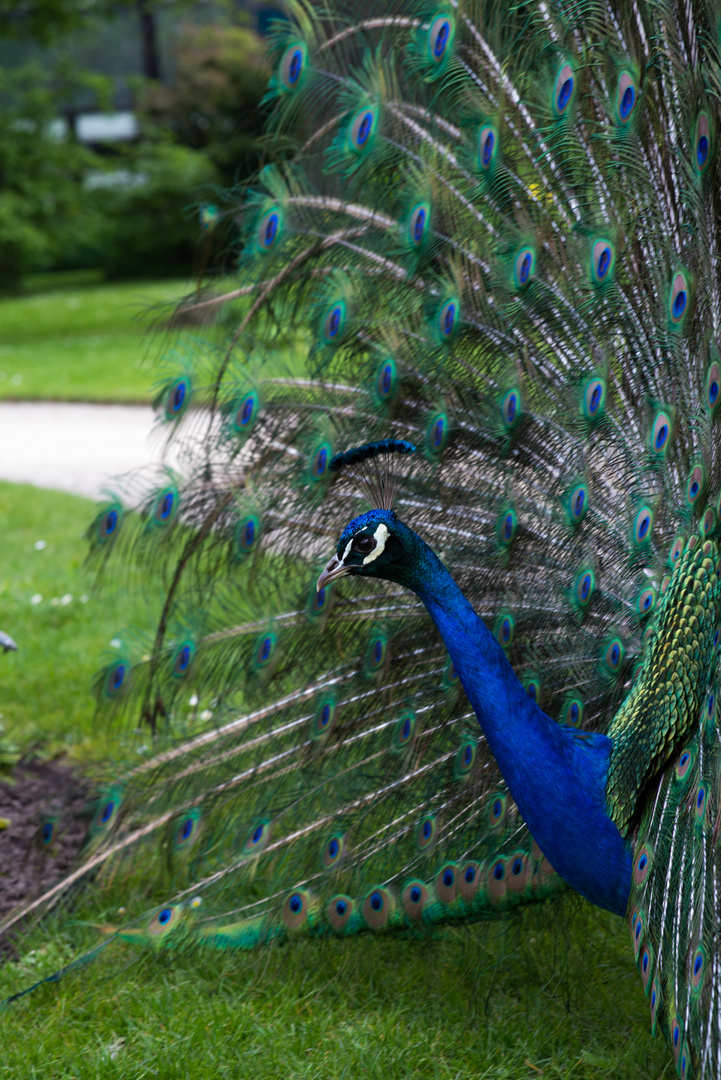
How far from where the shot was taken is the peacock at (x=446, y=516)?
183 cm

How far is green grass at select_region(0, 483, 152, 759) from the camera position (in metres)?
3.59

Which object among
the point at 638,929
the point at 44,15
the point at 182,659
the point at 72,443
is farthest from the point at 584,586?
the point at 44,15

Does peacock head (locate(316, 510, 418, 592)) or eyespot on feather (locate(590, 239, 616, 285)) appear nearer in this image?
peacock head (locate(316, 510, 418, 592))

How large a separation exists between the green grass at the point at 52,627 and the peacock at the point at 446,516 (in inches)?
22.0

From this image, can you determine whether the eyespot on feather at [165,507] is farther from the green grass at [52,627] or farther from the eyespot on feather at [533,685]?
the eyespot on feather at [533,685]

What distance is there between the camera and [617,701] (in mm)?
2188

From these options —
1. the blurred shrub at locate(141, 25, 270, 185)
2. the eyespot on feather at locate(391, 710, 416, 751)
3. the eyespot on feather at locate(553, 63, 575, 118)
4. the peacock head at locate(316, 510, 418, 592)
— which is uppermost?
the blurred shrub at locate(141, 25, 270, 185)

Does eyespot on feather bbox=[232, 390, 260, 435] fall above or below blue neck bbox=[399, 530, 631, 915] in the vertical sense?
above

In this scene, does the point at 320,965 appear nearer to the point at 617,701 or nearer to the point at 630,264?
the point at 617,701

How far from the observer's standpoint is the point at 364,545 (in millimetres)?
1890

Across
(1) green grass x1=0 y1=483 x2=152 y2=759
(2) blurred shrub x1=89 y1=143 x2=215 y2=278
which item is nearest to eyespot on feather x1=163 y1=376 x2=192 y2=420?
(1) green grass x1=0 y1=483 x2=152 y2=759

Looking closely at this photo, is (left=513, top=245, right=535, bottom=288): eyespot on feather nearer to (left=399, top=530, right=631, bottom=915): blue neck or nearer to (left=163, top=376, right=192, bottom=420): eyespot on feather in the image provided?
(left=399, top=530, right=631, bottom=915): blue neck

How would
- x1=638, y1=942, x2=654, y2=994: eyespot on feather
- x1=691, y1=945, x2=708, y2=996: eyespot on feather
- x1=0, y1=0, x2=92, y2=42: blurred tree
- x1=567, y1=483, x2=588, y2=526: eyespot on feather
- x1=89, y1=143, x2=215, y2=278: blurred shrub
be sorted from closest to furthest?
1. x1=691, y1=945, x2=708, y2=996: eyespot on feather
2. x1=638, y1=942, x2=654, y2=994: eyespot on feather
3. x1=567, y1=483, x2=588, y2=526: eyespot on feather
4. x1=0, y1=0, x2=92, y2=42: blurred tree
5. x1=89, y1=143, x2=215, y2=278: blurred shrub

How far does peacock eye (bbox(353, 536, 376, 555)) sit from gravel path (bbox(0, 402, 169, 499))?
4.48m
